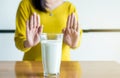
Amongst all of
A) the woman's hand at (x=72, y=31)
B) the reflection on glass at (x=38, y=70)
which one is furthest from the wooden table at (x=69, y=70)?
the woman's hand at (x=72, y=31)

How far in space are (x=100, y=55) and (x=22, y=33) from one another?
0.96m

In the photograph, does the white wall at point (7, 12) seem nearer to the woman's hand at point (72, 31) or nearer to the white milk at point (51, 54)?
the woman's hand at point (72, 31)

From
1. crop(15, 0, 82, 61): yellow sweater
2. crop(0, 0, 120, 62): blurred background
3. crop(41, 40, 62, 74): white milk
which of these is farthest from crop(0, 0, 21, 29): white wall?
crop(41, 40, 62, 74): white milk

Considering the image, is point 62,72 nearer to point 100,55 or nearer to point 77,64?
point 77,64

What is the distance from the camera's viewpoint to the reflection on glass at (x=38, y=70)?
101 cm

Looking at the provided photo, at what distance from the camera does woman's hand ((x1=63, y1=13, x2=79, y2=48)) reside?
1212 mm

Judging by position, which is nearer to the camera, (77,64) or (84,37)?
(77,64)

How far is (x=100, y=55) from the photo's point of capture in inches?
90.6

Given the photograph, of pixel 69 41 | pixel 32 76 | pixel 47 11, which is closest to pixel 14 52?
pixel 47 11

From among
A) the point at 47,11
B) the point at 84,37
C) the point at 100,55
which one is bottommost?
the point at 100,55

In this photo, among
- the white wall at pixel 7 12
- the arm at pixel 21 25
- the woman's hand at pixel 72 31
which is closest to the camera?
the woman's hand at pixel 72 31

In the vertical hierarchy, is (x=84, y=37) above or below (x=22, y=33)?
below

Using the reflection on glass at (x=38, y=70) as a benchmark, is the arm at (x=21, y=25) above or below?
above

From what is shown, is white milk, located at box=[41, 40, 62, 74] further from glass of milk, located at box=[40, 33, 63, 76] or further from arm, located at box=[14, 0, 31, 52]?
arm, located at box=[14, 0, 31, 52]
